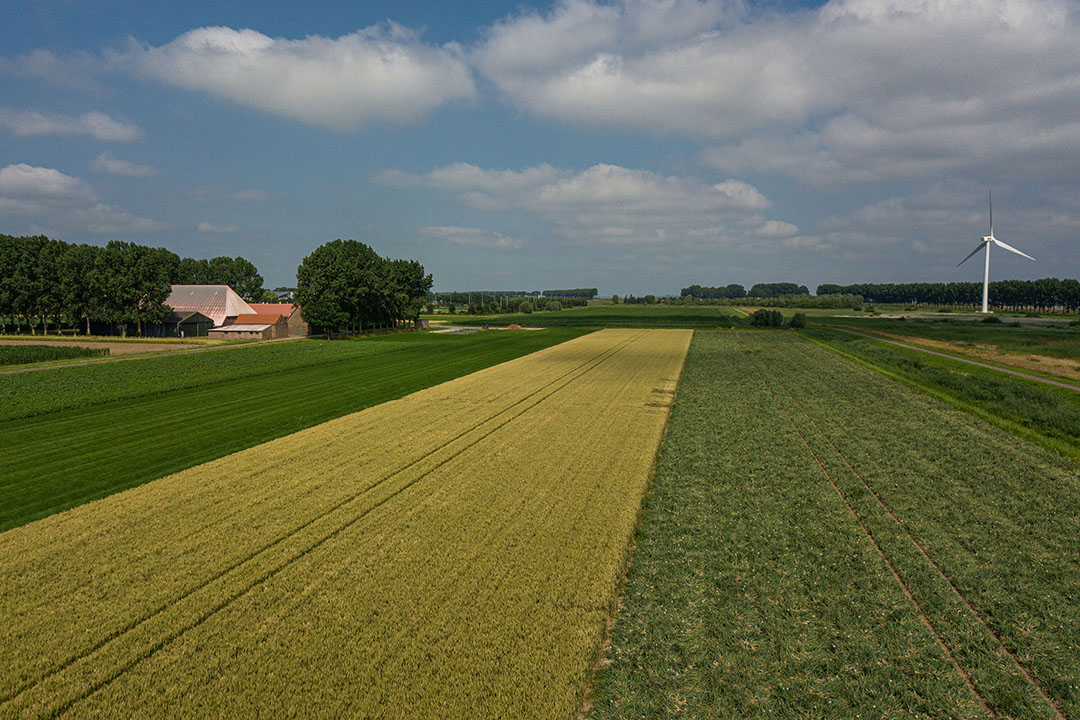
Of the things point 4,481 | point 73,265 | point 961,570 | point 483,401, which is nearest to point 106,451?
point 4,481

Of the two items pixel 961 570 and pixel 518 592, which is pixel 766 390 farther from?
pixel 518 592

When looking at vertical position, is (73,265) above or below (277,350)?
above

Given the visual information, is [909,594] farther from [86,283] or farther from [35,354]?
[86,283]

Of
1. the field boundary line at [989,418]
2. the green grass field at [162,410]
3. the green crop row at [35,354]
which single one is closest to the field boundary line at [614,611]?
the green grass field at [162,410]

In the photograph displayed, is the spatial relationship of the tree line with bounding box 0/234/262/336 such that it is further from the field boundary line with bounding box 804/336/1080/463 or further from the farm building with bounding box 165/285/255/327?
the field boundary line with bounding box 804/336/1080/463

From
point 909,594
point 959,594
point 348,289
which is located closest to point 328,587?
point 909,594

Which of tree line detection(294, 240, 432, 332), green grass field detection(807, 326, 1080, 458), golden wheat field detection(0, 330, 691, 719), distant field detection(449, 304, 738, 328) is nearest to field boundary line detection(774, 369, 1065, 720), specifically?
golden wheat field detection(0, 330, 691, 719)
